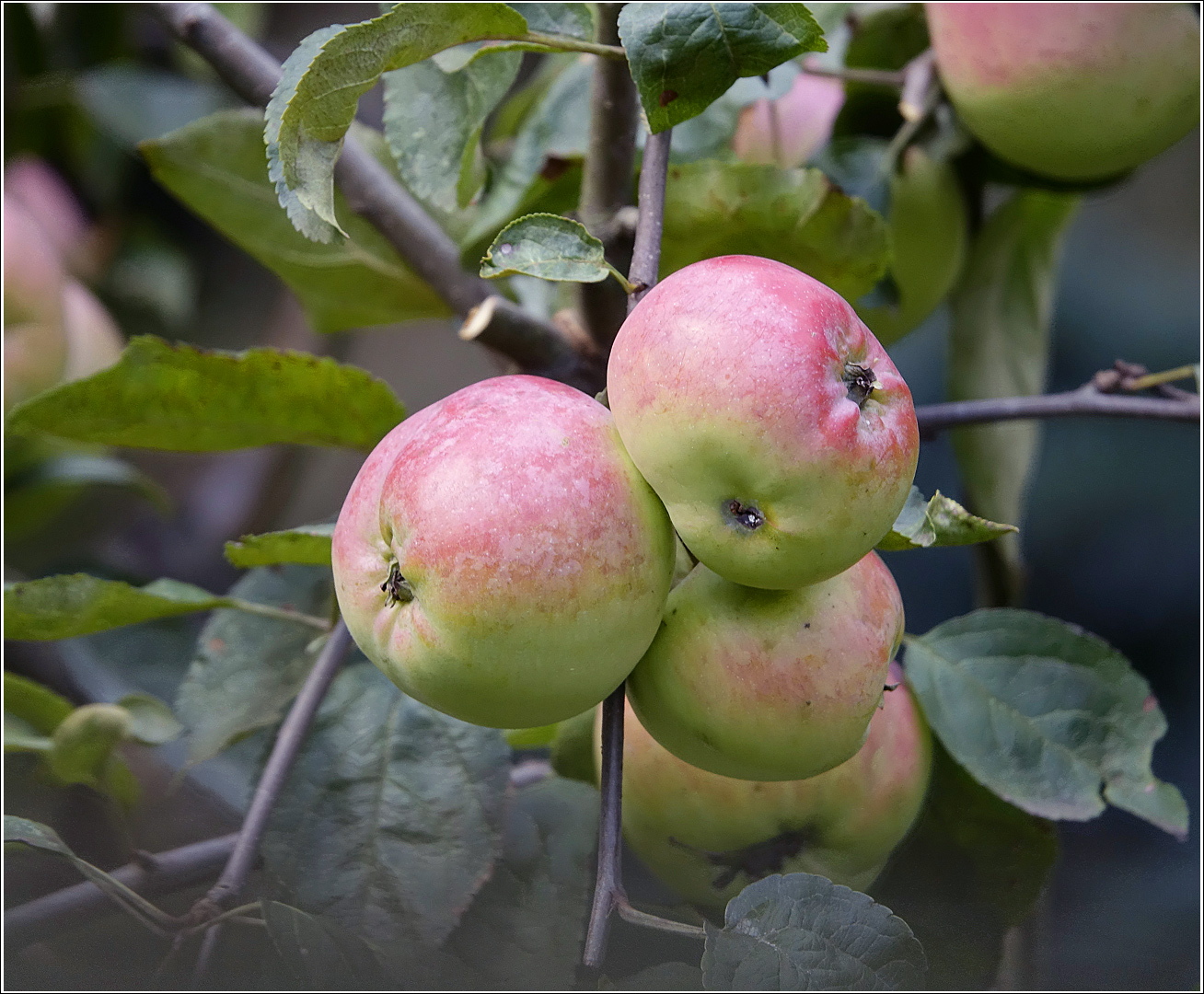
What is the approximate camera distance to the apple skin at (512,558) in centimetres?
23

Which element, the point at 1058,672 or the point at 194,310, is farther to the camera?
the point at 194,310

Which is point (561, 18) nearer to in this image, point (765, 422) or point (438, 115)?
point (438, 115)

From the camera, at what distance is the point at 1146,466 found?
924 mm

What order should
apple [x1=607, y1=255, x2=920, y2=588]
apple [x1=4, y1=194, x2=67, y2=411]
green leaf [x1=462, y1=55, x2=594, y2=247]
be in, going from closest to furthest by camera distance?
apple [x1=607, y1=255, x2=920, y2=588], green leaf [x1=462, y1=55, x2=594, y2=247], apple [x1=4, y1=194, x2=67, y2=411]

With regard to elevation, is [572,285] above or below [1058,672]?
above

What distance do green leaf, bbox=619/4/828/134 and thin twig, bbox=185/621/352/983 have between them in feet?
0.67

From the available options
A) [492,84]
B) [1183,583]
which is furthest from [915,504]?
[1183,583]

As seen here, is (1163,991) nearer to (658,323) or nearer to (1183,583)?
(658,323)

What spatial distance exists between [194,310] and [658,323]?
75 centimetres

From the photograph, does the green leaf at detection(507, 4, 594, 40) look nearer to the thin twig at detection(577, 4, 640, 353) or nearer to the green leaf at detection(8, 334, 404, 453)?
the thin twig at detection(577, 4, 640, 353)

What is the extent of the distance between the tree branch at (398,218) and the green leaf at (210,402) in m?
0.06

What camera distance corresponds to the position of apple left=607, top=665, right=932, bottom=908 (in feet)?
1.08

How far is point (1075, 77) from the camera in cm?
43

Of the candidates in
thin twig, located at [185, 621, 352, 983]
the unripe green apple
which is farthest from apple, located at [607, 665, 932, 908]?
the unripe green apple
